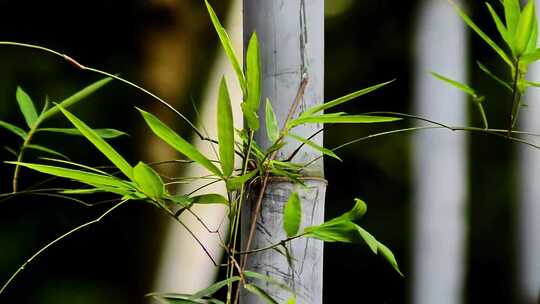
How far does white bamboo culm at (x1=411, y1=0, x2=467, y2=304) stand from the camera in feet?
4.53

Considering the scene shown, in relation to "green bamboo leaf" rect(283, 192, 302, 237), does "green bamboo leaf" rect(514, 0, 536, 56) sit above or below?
above

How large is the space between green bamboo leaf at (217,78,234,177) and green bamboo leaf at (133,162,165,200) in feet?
0.17

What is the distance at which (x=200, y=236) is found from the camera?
1.38 metres

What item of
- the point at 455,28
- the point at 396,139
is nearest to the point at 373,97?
the point at 396,139

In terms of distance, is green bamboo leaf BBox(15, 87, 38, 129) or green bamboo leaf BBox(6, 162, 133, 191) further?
green bamboo leaf BBox(15, 87, 38, 129)

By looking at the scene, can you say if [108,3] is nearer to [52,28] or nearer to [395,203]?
[52,28]

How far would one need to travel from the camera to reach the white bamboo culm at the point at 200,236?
135 centimetres

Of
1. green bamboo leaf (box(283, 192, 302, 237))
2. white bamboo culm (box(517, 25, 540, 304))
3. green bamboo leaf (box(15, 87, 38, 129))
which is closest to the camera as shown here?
green bamboo leaf (box(283, 192, 302, 237))

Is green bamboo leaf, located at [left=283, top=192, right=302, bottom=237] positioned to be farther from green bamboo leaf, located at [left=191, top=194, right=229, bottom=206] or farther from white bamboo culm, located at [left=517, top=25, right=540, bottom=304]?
white bamboo culm, located at [left=517, top=25, right=540, bottom=304]

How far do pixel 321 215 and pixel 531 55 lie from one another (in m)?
0.24

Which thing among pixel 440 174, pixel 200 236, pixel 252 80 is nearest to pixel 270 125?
pixel 252 80

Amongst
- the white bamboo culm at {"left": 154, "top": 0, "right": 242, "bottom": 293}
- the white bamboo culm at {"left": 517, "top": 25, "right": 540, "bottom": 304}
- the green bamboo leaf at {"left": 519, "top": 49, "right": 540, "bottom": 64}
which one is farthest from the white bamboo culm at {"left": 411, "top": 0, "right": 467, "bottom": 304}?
the green bamboo leaf at {"left": 519, "top": 49, "right": 540, "bottom": 64}

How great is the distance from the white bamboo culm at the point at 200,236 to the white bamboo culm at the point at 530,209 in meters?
0.67

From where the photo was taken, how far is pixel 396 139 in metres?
1.43
